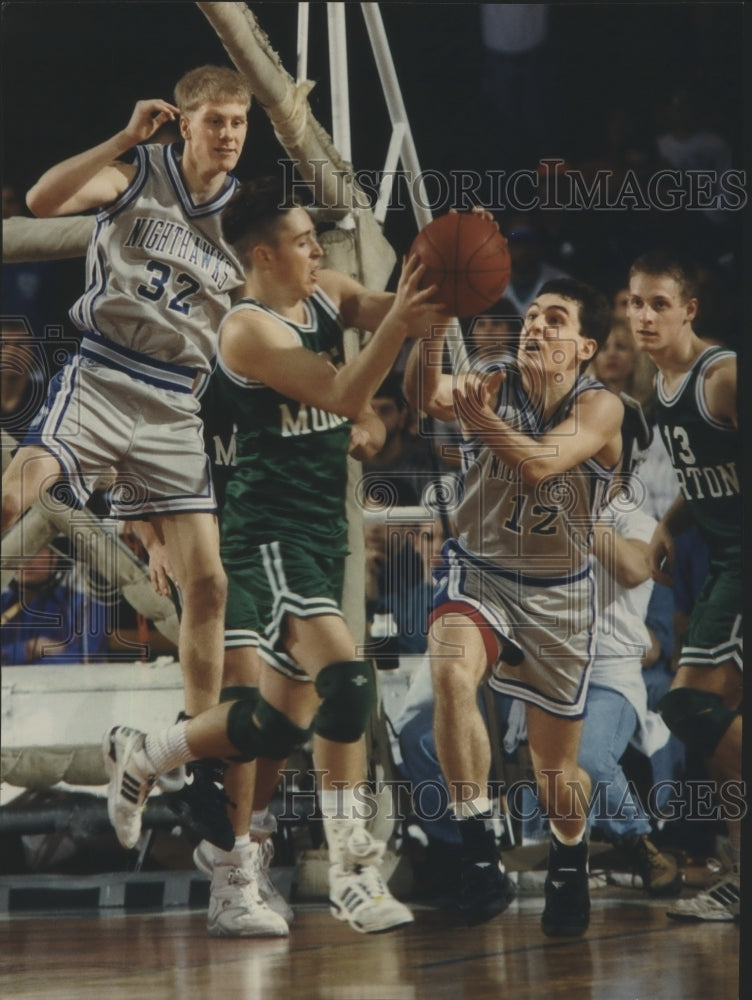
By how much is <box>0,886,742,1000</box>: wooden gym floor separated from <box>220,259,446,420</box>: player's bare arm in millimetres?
1075

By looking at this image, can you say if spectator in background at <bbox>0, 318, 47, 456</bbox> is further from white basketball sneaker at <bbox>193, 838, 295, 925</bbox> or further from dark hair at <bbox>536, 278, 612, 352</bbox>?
dark hair at <bbox>536, 278, 612, 352</bbox>

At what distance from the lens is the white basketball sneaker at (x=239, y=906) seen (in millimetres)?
2434

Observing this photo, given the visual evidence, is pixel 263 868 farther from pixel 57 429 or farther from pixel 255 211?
pixel 255 211

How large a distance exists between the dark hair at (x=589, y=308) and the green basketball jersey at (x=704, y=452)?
0.17 meters

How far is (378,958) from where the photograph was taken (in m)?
2.39

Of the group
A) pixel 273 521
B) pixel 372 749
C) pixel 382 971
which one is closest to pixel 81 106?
pixel 273 521

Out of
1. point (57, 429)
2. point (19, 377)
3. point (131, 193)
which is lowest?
point (57, 429)

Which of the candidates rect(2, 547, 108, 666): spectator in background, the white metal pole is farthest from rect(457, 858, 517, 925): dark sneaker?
the white metal pole

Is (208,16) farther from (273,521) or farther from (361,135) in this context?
(273,521)

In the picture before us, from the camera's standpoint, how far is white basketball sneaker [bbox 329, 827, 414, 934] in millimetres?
2445

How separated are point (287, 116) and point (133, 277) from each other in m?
0.47

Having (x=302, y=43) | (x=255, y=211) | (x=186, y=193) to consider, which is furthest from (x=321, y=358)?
(x=302, y=43)

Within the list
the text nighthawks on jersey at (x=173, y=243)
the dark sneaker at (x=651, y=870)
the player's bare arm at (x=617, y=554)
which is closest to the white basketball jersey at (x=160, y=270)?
the text nighthawks on jersey at (x=173, y=243)

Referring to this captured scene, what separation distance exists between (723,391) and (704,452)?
0.14 meters
